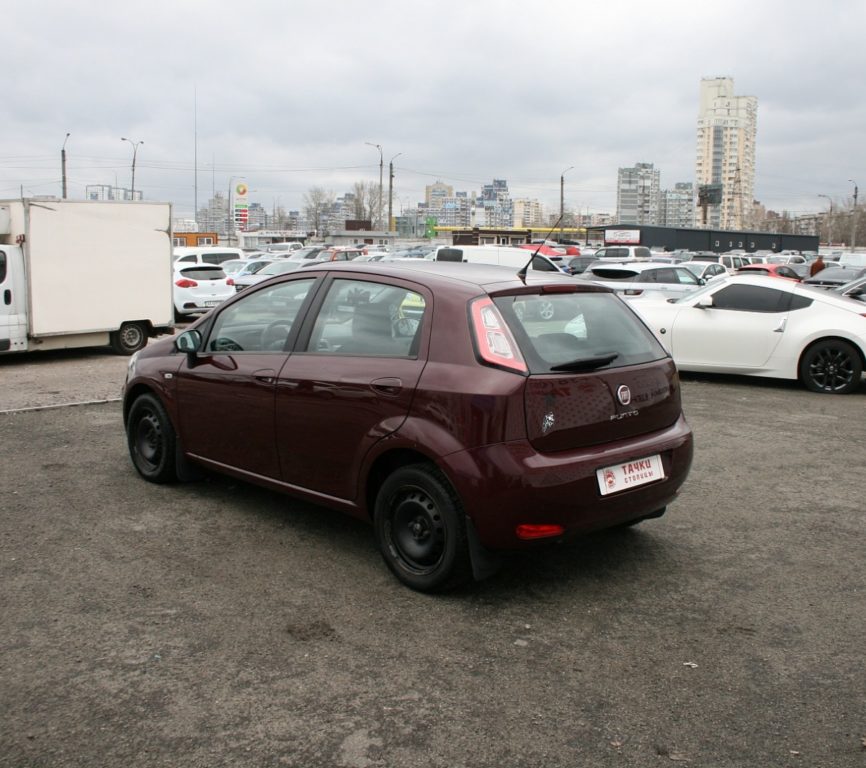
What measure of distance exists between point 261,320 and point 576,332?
1983 mm

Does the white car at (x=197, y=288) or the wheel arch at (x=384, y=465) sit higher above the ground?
the white car at (x=197, y=288)

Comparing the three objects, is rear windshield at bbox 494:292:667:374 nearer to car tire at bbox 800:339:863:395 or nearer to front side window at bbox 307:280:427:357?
front side window at bbox 307:280:427:357

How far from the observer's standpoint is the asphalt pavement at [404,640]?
3059 millimetres

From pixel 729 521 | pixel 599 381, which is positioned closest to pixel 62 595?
pixel 599 381

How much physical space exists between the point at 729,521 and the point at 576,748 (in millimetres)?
2921

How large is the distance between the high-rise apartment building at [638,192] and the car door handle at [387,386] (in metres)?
160

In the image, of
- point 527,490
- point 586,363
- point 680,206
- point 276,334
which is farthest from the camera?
point 680,206

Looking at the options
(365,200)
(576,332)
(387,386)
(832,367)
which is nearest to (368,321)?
(387,386)

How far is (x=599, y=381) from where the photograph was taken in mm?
4285

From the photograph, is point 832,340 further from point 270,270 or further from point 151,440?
point 270,270

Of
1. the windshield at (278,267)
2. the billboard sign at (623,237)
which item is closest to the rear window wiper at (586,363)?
the windshield at (278,267)

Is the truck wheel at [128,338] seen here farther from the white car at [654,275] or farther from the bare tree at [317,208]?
the bare tree at [317,208]

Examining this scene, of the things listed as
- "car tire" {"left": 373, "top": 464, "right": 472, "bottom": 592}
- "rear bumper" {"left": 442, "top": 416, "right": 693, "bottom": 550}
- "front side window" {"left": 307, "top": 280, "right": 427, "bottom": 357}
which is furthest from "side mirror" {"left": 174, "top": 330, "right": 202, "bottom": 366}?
"rear bumper" {"left": 442, "top": 416, "right": 693, "bottom": 550}

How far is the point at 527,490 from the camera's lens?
3.95m
